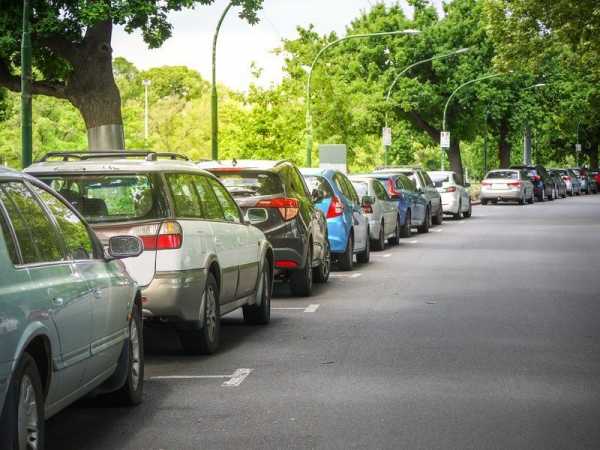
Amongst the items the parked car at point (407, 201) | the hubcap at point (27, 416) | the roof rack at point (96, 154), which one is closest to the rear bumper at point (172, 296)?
the roof rack at point (96, 154)

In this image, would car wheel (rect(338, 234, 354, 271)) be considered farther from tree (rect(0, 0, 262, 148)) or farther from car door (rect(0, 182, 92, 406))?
car door (rect(0, 182, 92, 406))

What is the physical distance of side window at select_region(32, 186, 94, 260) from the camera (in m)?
7.11

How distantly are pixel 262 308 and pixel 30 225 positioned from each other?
255 inches

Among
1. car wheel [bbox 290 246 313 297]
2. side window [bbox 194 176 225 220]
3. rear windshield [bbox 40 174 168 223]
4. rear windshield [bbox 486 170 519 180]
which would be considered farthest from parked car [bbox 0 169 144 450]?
rear windshield [bbox 486 170 519 180]

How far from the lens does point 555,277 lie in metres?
18.8

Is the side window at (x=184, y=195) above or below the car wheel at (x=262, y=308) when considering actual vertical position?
above

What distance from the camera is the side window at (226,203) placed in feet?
38.2

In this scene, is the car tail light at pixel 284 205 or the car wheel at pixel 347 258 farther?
the car wheel at pixel 347 258

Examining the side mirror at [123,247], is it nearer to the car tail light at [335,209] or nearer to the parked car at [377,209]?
the car tail light at [335,209]

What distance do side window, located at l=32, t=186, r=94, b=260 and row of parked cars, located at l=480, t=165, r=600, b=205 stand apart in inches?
1980

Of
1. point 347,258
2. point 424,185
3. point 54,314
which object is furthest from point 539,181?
point 54,314

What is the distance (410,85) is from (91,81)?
40.2 metres

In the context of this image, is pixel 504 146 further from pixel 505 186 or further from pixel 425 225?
pixel 425 225

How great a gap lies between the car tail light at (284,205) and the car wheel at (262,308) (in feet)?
6.94
